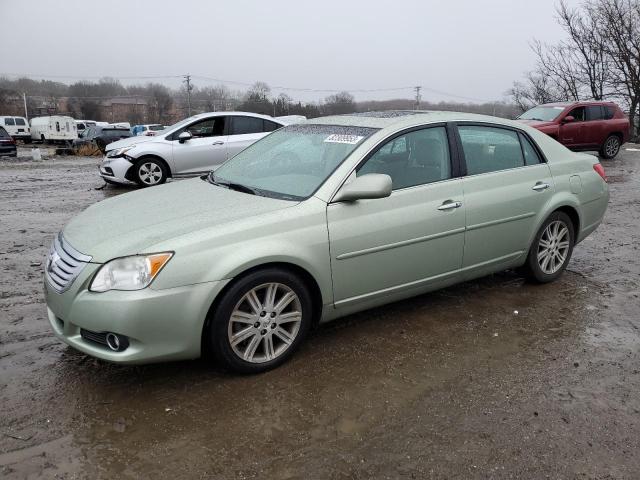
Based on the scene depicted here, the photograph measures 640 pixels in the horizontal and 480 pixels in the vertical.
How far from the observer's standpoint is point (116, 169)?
1069cm

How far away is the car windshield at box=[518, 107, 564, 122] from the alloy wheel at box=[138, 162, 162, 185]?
10188 millimetres

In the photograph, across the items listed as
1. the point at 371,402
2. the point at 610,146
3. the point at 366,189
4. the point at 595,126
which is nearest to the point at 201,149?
the point at 366,189

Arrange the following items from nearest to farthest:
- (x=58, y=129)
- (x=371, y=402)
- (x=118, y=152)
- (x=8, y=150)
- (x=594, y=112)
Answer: (x=371, y=402) < (x=118, y=152) < (x=594, y=112) < (x=8, y=150) < (x=58, y=129)

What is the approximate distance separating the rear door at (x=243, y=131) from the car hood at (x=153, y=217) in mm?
7284

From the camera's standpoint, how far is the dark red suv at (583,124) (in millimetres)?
14664

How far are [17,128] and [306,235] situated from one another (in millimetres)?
42964

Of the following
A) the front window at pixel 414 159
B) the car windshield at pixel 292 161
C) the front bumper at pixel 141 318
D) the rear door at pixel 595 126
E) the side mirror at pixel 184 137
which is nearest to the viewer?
the front bumper at pixel 141 318

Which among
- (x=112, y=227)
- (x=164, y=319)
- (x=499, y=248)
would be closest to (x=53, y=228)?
(x=112, y=227)

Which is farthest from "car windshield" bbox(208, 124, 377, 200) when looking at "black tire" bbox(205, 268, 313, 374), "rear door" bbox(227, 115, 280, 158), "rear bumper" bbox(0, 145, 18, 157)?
"rear bumper" bbox(0, 145, 18, 157)

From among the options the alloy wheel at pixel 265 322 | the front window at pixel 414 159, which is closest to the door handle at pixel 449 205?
the front window at pixel 414 159

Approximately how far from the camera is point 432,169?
4.02m

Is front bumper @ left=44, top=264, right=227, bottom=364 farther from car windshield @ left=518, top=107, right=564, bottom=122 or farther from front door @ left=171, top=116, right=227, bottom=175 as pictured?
car windshield @ left=518, top=107, right=564, bottom=122

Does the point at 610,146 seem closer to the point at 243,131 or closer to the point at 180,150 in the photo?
the point at 243,131

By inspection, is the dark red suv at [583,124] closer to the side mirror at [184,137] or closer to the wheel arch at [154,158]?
the side mirror at [184,137]
